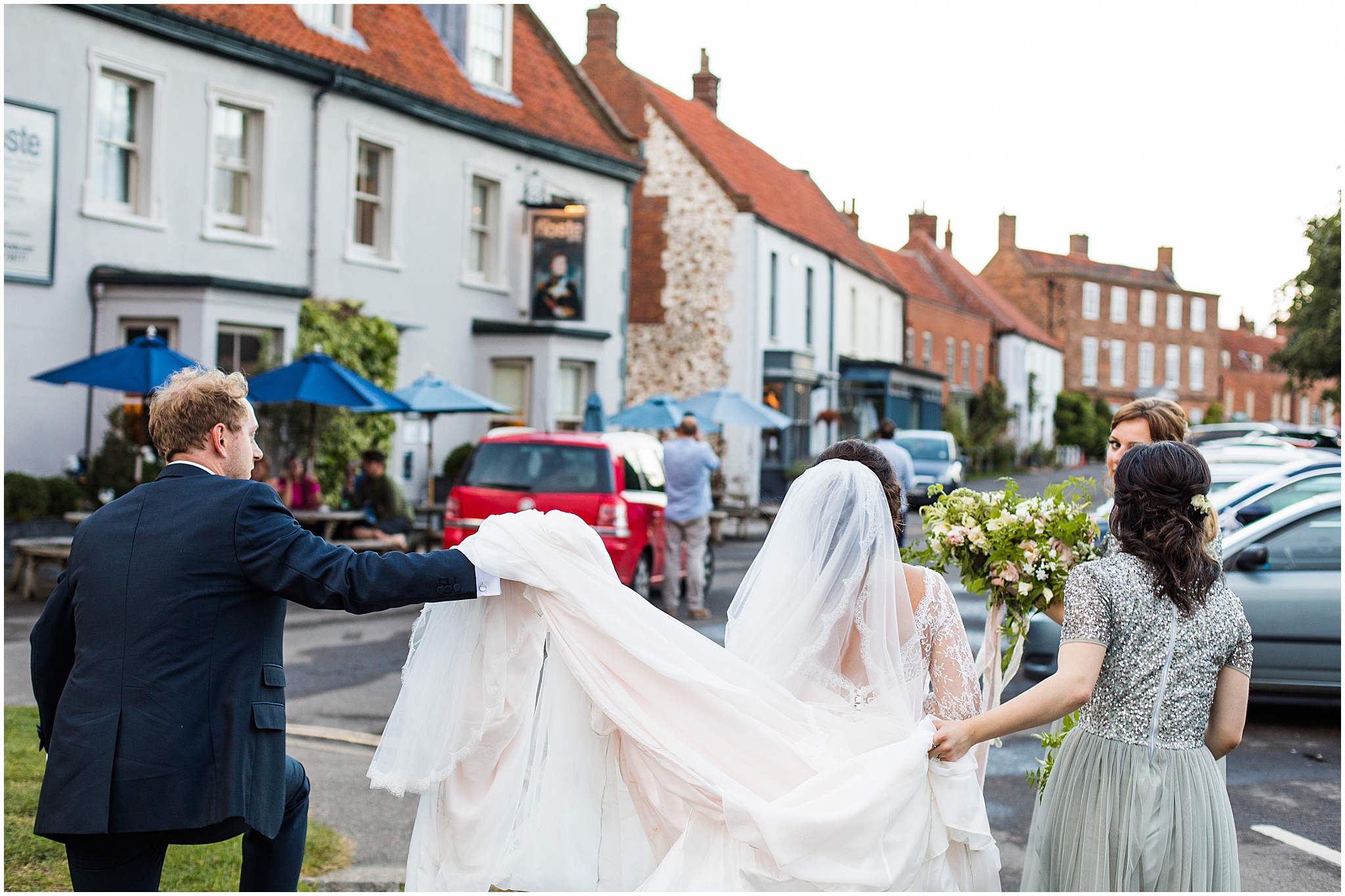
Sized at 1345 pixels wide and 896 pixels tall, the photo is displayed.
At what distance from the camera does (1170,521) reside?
313 cm

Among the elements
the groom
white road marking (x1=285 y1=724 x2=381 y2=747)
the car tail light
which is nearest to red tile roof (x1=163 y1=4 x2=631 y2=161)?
the car tail light

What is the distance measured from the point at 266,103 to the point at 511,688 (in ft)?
49.0

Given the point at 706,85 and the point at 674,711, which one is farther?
the point at 706,85

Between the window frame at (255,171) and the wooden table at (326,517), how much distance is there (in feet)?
16.0

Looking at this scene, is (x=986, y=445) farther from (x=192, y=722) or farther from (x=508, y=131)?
(x=192, y=722)

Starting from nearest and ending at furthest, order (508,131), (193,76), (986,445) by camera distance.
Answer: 1. (193,76)
2. (508,131)
3. (986,445)

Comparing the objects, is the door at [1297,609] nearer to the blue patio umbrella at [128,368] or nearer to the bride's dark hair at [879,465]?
the bride's dark hair at [879,465]

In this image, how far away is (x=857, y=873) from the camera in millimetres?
3102

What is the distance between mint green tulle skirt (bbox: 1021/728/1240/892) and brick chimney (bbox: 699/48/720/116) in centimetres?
3480

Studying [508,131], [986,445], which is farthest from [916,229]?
[508,131]

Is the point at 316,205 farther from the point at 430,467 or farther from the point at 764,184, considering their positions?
the point at 764,184

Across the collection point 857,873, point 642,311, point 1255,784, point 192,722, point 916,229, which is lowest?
point 1255,784

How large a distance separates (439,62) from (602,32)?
10948mm

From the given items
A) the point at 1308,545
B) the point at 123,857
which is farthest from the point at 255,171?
the point at 123,857
